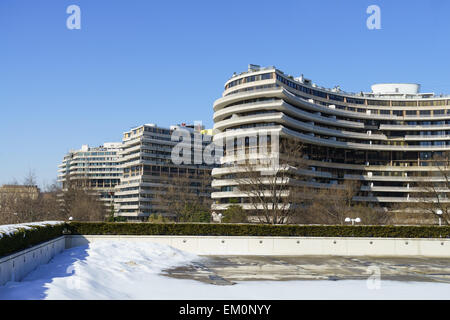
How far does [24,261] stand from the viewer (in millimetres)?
20047

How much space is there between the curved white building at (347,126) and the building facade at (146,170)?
3450cm

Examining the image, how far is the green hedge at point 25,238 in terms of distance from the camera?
18.0m

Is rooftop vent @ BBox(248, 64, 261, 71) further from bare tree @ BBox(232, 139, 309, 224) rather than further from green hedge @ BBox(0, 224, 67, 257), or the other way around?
green hedge @ BBox(0, 224, 67, 257)

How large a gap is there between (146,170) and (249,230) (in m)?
93.8

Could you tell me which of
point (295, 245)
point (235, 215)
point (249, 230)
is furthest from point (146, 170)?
point (295, 245)

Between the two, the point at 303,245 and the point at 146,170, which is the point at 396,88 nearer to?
the point at 146,170

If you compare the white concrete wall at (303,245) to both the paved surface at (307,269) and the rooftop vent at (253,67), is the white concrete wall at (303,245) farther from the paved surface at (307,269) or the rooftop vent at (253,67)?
the rooftop vent at (253,67)

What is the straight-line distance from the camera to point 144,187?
12456cm

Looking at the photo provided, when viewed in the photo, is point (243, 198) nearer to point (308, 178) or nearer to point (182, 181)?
point (308, 178)

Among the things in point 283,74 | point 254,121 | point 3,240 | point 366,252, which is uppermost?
point 283,74

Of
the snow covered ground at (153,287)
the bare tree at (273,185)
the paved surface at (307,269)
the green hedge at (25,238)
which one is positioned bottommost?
the paved surface at (307,269)

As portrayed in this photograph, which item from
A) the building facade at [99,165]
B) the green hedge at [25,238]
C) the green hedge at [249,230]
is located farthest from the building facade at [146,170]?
the green hedge at [25,238]
